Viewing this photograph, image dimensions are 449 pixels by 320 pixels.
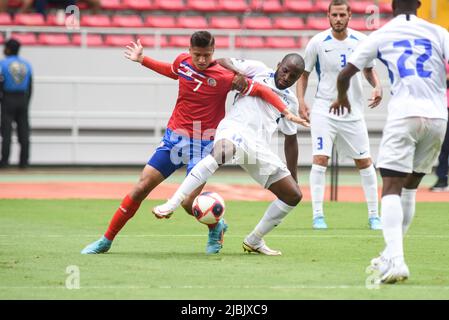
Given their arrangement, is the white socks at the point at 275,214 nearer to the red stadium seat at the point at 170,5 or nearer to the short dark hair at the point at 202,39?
the short dark hair at the point at 202,39

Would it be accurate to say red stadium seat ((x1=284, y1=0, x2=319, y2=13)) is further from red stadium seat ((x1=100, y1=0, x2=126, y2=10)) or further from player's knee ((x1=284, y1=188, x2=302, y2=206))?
player's knee ((x1=284, y1=188, x2=302, y2=206))

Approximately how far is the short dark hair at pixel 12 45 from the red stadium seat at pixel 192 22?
4195mm

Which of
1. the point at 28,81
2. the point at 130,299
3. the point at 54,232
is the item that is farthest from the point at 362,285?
the point at 28,81

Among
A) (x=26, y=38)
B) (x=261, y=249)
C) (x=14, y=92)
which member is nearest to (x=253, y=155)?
(x=261, y=249)

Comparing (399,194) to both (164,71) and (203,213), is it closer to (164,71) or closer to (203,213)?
(203,213)

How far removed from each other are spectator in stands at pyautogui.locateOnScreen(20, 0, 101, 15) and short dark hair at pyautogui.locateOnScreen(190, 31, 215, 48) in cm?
1459

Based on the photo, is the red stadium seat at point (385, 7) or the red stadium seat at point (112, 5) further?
the red stadium seat at point (112, 5)

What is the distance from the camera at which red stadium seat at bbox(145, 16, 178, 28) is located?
2416cm

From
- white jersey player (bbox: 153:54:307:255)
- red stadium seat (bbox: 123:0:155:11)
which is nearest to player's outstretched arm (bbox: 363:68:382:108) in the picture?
white jersey player (bbox: 153:54:307:255)

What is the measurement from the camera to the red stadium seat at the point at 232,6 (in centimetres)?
2486

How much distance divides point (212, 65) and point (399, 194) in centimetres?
273

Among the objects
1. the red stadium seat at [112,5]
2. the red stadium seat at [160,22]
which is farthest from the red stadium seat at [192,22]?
the red stadium seat at [112,5]

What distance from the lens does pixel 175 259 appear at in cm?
975

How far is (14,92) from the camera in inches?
851
